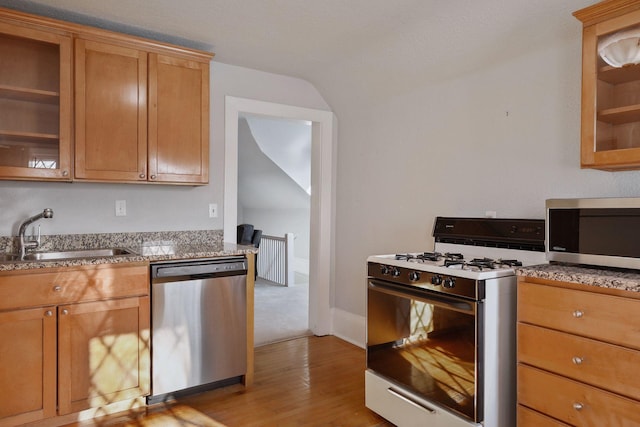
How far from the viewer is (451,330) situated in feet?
6.44

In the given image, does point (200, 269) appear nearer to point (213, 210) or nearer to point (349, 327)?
point (213, 210)

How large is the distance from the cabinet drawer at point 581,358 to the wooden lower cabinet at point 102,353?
202 cm

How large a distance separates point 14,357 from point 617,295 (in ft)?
8.91

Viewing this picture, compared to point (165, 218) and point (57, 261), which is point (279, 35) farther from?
point (57, 261)

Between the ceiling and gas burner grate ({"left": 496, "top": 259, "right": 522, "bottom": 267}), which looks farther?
the ceiling

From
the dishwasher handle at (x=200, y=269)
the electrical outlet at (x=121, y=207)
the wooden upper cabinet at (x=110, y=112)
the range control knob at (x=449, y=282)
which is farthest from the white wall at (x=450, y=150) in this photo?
the electrical outlet at (x=121, y=207)

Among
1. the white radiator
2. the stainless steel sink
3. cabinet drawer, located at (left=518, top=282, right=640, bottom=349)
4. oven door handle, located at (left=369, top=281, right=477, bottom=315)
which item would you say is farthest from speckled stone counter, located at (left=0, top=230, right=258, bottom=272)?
the white radiator

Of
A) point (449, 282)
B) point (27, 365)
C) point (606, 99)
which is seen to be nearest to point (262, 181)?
point (27, 365)

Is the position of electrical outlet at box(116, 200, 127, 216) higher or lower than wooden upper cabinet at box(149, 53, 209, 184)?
lower

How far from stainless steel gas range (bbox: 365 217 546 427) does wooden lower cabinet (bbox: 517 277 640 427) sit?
12 centimetres

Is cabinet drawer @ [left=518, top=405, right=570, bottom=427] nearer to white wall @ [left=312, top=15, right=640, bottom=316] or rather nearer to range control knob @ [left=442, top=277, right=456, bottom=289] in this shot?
range control knob @ [left=442, top=277, right=456, bottom=289]

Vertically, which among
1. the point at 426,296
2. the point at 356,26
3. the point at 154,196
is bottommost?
the point at 426,296

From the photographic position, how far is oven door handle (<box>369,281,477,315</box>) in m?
1.89

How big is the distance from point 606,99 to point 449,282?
1061mm
